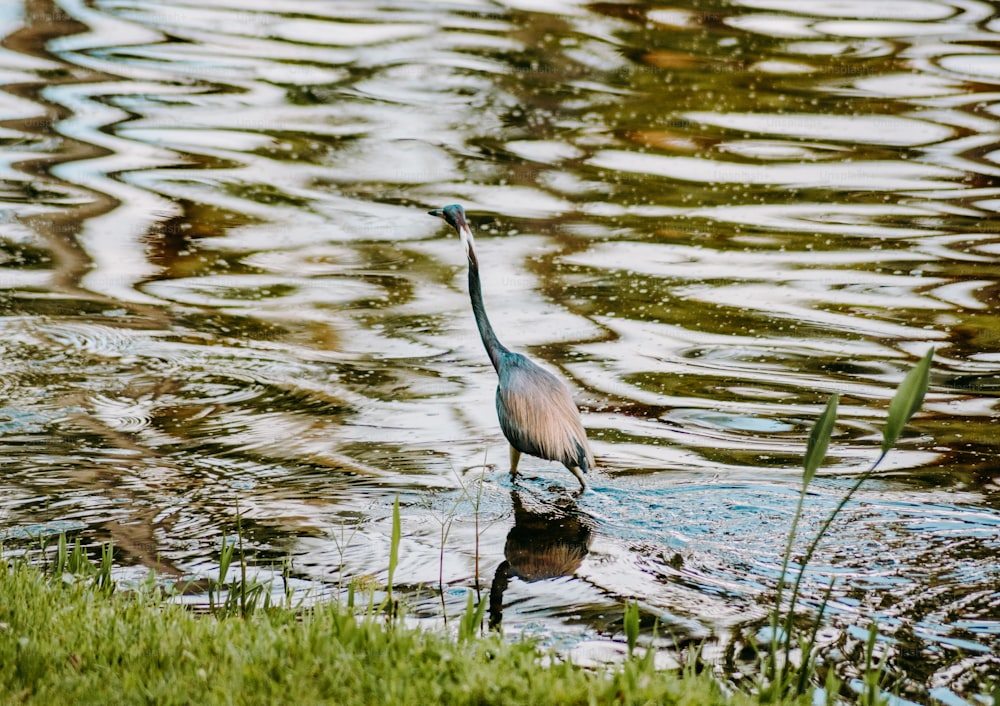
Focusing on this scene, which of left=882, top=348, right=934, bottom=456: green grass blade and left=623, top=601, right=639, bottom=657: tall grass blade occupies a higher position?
left=882, top=348, right=934, bottom=456: green grass blade

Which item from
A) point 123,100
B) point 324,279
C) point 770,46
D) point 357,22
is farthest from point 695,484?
point 357,22

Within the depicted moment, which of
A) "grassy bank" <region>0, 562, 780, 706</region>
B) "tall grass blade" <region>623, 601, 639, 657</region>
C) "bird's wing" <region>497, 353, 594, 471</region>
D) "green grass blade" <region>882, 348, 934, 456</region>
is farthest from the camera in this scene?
"bird's wing" <region>497, 353, 594, 471</region>

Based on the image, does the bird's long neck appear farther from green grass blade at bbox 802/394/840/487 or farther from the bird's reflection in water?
green grass blade at bbox 802/394/840/487

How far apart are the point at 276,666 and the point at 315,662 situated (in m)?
0.11

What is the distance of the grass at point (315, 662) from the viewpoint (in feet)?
12.1

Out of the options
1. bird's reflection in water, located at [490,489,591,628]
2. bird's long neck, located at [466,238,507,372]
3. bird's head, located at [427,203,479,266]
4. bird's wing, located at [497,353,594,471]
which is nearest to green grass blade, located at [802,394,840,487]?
bird's reflection in water, located at [490,489,591,628]

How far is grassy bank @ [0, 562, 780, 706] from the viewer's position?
3688mm

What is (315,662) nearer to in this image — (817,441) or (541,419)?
(817,441)

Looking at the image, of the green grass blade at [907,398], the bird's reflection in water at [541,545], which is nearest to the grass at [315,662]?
the green grass blade at [907,398]

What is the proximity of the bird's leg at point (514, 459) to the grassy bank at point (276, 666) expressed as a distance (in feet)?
7.29

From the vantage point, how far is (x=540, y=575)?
17.6 ft

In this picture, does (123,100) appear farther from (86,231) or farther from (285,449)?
(285,449)

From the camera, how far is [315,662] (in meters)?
3.84

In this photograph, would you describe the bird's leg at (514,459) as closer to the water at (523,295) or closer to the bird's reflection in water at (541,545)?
the water at (523,295)
